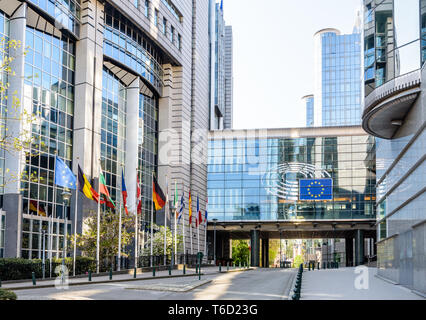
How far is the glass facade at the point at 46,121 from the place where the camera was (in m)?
42.8

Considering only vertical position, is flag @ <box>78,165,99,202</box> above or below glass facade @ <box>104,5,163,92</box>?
below

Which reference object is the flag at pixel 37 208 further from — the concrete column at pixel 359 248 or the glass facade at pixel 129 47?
the concrete column at pixel 359 248

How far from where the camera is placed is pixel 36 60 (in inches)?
1762

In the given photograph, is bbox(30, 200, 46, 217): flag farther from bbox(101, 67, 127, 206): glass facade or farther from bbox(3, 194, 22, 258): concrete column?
bbox(101, 67, 127, 206): glass facade

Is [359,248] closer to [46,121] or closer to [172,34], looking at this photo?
[172,34]

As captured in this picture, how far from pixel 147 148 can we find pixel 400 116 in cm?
3736

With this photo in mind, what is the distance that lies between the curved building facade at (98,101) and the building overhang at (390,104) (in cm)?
1834

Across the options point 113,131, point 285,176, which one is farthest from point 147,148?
point 285,176

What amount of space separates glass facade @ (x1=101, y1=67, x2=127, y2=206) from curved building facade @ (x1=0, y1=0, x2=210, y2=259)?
Result: 4.1 inches

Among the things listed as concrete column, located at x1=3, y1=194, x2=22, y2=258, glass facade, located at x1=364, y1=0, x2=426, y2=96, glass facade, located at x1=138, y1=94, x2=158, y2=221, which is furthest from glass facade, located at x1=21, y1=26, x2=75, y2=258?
glass facade, located at x1=364, y1=0, x2=426, y2=96

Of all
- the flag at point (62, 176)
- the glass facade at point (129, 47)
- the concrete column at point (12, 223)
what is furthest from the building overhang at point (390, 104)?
the glass facade at point (129, 47)

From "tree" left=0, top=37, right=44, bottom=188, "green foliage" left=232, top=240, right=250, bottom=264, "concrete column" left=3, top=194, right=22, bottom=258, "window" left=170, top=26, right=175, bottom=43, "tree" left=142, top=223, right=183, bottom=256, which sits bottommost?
"green foliage" left=232, top=240, right=250, bottom=264

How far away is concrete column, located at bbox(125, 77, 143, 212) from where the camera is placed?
194ft
